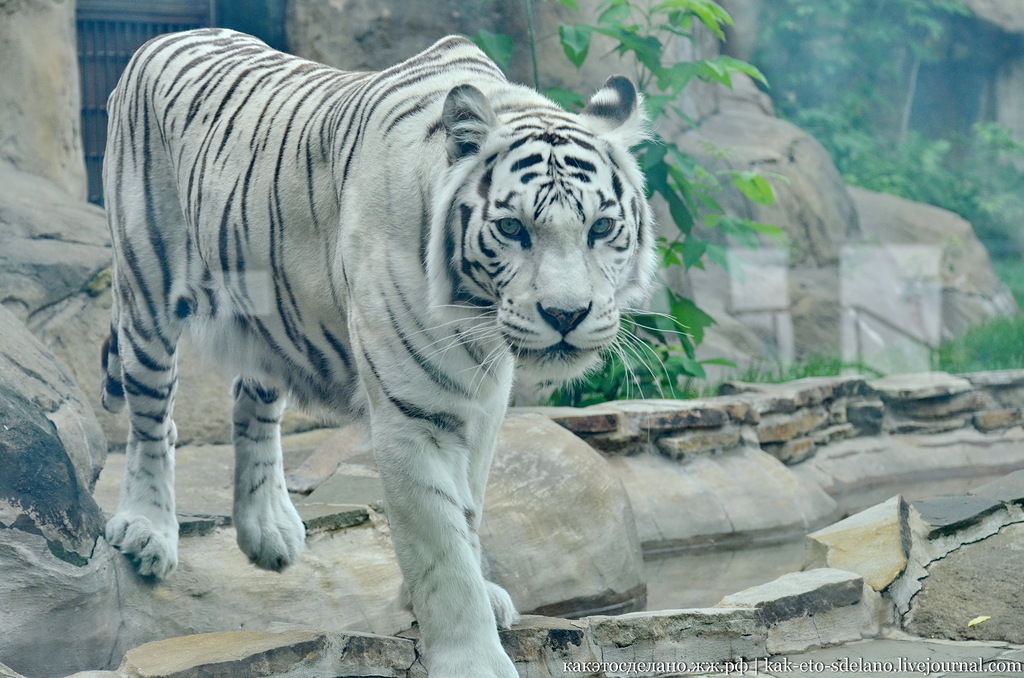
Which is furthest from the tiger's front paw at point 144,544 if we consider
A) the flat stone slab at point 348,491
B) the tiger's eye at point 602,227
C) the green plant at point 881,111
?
the green plant at point 881,111

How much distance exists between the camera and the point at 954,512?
2.98m

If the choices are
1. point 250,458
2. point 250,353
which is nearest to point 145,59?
point 250,353

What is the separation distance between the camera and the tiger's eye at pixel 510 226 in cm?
201

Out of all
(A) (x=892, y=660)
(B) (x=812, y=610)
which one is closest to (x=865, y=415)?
(B) (x=812, y=610)

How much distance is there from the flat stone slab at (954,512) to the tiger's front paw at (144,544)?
2.06m

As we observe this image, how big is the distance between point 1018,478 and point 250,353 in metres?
2.33

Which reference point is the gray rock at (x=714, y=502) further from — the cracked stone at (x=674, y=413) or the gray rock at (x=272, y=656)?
the gray rock at (x=272, y=656)

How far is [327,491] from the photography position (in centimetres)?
351

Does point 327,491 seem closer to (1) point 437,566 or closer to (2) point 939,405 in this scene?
(1) point 437,566

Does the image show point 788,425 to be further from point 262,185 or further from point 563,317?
point 563,317

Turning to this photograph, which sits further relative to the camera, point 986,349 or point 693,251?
point 986,349

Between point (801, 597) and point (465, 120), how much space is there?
4.81 feet

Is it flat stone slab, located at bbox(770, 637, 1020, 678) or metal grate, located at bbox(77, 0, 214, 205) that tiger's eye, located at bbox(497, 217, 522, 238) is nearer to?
flat stone slab, located at bbox(770, 637, 1020, 678)

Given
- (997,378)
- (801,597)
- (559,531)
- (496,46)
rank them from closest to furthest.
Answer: (801,597), (559,531), (496,46), (997,378)
